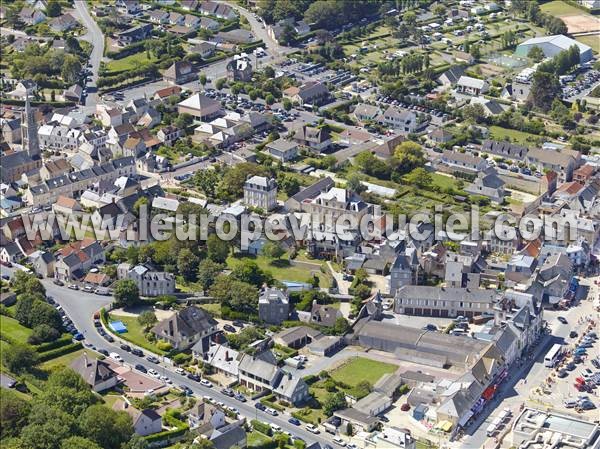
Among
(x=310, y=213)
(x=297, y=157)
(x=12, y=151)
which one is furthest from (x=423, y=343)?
(x=12, y=151)

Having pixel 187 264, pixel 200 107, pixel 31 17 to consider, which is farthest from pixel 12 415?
pixel 31 17

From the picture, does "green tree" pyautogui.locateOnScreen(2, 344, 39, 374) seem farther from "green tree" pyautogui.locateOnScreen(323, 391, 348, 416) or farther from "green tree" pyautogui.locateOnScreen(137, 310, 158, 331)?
"green tree" pyautogui.locateOnScreen(323, 391, 348, 416)

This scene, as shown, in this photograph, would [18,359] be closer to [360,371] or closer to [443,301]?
[360,371]

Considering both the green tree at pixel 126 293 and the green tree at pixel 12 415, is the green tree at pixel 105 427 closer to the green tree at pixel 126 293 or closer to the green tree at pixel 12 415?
the green tree at pixel 12 415

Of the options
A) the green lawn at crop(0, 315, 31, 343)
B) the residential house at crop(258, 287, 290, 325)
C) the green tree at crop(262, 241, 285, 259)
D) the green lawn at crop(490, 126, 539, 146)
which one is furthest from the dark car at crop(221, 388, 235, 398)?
the green lawn at crop(490, 126, 539, 146)

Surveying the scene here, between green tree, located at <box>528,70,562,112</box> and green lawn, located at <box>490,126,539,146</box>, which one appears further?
green tree, located at <box>528,70,562,112</box>
